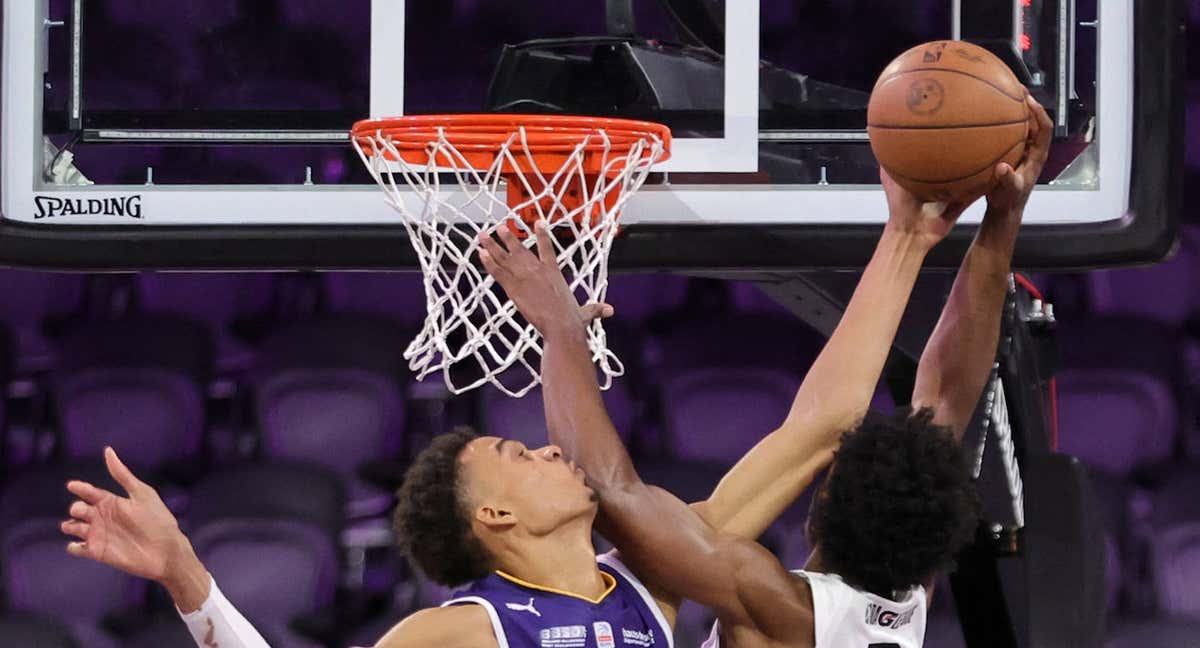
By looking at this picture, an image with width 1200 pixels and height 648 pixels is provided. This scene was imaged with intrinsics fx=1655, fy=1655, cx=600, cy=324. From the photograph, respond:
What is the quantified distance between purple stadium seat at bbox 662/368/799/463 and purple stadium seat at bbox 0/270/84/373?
5.73 ft

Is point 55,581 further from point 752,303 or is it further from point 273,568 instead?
point 752,303

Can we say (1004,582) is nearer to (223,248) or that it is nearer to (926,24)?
(926,24)

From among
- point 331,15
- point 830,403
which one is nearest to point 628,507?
point 830,403

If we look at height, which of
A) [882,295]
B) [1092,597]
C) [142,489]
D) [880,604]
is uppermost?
[882,295]

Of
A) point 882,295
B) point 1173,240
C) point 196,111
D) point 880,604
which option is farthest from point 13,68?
point 1173,240

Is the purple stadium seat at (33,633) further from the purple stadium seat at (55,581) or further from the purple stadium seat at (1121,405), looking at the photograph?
the purple stadium seat at (1121,405)

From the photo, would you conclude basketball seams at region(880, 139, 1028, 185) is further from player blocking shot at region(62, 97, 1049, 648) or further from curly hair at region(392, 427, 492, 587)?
curly hair at region(392, 427, 492, 587)

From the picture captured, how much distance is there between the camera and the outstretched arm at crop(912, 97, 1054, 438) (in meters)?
2.48

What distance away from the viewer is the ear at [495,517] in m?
2.38

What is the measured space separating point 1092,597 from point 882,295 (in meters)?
0.95

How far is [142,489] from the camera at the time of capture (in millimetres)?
2184

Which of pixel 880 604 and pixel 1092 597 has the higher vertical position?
pixel 880 604

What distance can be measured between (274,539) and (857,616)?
2482 millimetres

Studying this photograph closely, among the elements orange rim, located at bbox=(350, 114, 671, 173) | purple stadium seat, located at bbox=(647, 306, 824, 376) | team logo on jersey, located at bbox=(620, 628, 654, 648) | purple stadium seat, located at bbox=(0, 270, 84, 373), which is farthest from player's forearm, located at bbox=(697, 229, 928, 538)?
purple stadium seat, located at bbox=(0, 270, 84, 373)
